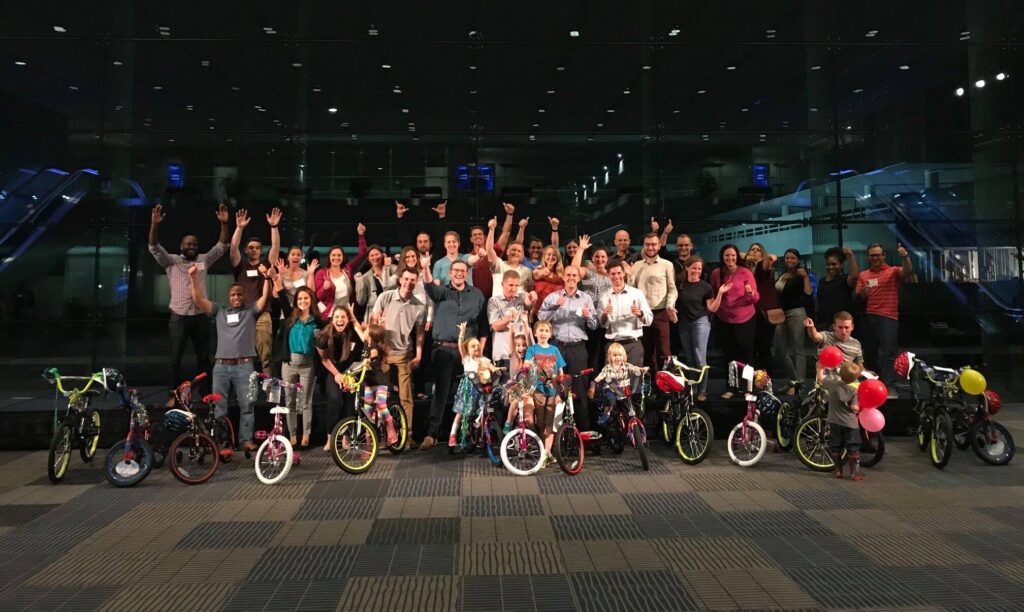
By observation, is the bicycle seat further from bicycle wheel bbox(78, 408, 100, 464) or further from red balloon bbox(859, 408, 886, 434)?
bicycle wheel bbox(78, 408, 100, 464)

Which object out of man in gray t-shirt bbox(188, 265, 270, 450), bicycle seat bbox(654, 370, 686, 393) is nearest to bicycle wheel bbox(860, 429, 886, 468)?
bicycle seat bbox(654, 370, 686, 393)

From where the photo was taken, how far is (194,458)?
617cm

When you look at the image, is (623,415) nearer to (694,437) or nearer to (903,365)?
(694,437)

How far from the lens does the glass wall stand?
32.3 feet

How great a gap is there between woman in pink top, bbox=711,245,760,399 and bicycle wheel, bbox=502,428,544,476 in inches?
108

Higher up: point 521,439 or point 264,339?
point 264,339

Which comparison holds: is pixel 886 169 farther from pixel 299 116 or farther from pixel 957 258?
pixel 299 116

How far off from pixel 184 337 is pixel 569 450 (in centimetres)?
469

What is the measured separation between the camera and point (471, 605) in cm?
353

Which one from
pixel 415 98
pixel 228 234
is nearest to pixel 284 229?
pixel 228 234

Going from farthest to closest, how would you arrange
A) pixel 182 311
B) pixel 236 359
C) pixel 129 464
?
pixel 182 311 < pixel 236 359 < pixel 129 464

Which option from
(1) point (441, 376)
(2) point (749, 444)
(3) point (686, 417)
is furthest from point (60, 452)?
(2) point (749, 444)

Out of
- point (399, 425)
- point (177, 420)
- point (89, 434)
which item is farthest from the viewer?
point (399, 425)

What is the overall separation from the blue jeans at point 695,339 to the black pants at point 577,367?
5.04ft
